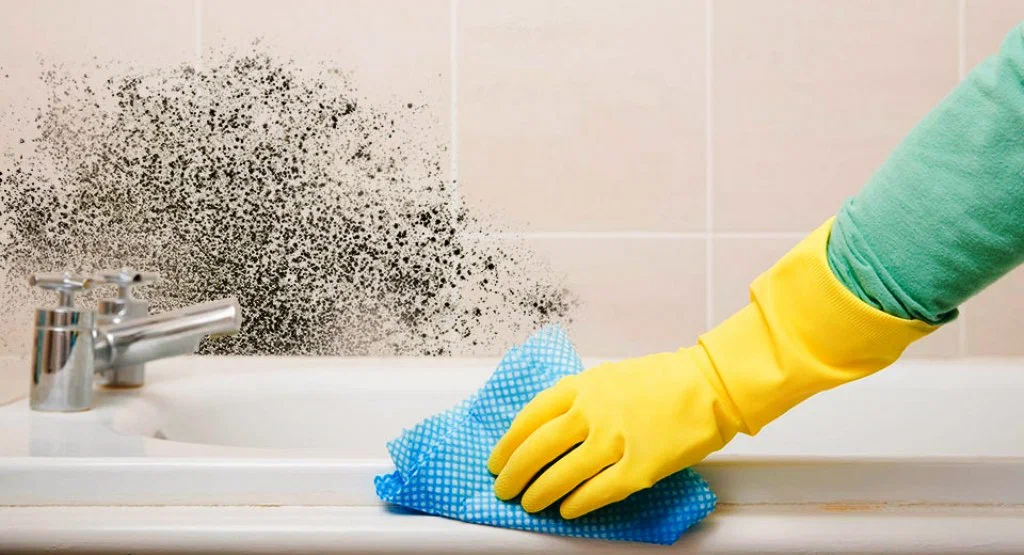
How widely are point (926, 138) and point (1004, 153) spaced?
46mm

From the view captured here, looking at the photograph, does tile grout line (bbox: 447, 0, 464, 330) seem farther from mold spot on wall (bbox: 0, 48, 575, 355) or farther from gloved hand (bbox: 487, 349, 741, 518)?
gloved hand (bbox: 487, 349, 741, 518)

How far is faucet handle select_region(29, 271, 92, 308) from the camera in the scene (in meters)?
0.81

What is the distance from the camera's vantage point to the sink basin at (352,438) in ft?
1.96

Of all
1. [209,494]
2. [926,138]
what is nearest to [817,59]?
[926,138]

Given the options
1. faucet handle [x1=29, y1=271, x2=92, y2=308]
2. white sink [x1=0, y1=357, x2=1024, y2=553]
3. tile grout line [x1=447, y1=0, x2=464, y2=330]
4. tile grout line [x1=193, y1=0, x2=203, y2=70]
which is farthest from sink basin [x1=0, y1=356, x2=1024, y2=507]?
tile grout line [x1=193, y1=0, x2=203, y2=70]

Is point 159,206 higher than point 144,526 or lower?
higher

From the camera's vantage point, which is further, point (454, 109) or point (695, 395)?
point (454, 109)

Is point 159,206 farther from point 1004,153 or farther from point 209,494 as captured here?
point 1004,153

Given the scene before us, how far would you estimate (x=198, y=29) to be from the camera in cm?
123

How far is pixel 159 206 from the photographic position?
123 centimetres

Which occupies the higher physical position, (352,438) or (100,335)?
(100,335)

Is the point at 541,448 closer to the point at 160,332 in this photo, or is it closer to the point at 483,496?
the point at 483,496

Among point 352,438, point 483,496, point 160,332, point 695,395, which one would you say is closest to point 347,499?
point 483,496

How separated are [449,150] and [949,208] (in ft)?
2.60
